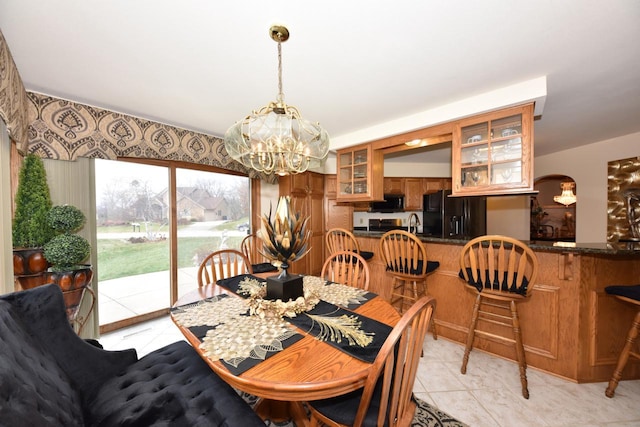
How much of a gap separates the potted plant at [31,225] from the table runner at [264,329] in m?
1.61

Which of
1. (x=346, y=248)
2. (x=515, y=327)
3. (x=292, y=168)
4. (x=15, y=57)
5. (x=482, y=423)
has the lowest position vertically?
(x=482, y=423)

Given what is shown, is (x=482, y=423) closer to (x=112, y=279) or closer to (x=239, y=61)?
(x=239, y=61)

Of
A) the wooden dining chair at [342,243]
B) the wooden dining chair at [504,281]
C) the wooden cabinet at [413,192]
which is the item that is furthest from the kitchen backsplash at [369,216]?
the wooden dining chair at [504,281]

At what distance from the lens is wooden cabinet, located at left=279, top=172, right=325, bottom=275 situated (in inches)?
155

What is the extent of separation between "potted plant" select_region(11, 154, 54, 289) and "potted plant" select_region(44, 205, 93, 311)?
0.09m

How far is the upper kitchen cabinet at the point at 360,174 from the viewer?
3100mm

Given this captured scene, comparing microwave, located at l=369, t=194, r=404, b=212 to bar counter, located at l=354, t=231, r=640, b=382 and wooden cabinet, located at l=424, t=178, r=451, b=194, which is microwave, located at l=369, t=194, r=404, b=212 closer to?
wooden cabinet, located at l=424, t=178, r=451, b=194

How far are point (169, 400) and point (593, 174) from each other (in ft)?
19.6

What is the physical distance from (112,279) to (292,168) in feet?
8.76

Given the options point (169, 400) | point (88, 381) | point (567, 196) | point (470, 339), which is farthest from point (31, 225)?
point (567, 196)

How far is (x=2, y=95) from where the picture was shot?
1.40 m

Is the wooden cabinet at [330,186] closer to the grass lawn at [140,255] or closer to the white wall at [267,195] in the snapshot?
the white wall at [267,195]

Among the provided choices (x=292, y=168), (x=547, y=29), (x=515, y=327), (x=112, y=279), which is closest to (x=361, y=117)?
(x=292, y=168)

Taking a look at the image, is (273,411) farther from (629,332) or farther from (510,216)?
(510,216)
